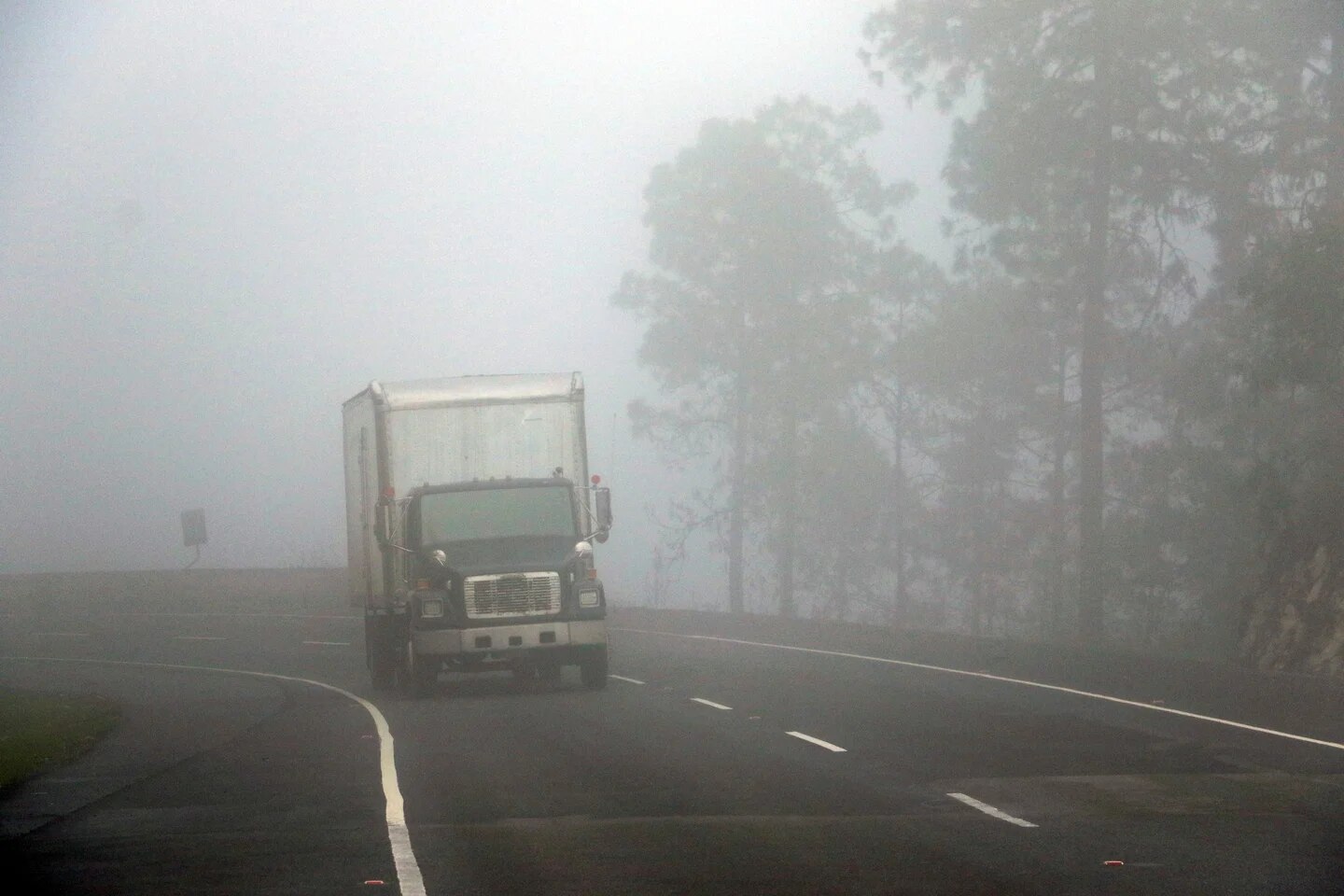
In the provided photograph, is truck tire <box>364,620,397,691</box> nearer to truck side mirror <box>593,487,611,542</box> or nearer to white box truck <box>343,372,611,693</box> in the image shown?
white box truck <box>343,372,611,693</box>

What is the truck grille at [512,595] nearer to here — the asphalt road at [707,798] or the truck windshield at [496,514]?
the truck windshield at [496,514]

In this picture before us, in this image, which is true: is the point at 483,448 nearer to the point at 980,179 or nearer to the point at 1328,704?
the point at 1328,704

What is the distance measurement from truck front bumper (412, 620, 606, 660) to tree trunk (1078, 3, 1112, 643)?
15.7 meters

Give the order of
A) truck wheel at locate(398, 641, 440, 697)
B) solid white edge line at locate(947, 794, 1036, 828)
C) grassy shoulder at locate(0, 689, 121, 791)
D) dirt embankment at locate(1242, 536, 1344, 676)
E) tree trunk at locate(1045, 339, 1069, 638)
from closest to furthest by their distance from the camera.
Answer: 1. solid white edge line at locate(947, 794, 1036, 828)
2. grassy shoulder at locate(0, 689, 121, 791)
3. truck wheel at locate(398, 641, 440, 697)
4. dirt embankment at locate(1242, 536, 1344, 676)
5. tree trunk at locate(1045, 339, 1069, 638)

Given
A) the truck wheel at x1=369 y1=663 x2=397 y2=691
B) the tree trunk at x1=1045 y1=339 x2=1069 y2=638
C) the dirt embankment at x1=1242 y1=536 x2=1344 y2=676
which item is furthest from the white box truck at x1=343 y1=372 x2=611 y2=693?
the tree trunk at x1=1045 y1=339 x2=1069 y2=638

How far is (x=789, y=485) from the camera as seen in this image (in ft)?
209

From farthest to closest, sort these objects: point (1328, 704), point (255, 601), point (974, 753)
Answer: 1. point (255, 601)
2. point (1328, 704)
3. point (974, 753)

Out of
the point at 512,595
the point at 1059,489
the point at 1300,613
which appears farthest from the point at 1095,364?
the point at 1059,489

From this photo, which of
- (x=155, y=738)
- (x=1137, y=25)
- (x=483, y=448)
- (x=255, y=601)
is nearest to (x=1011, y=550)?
(x=255, y=601)

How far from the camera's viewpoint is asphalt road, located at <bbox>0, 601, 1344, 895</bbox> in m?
9.44

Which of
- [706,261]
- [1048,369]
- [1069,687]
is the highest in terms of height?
[706,261]

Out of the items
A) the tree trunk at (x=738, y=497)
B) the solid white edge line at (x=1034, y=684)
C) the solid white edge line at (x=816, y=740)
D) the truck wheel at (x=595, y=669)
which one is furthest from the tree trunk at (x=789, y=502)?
the solid white edge line at (x=816, y=740)

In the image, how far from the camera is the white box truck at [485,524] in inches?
904

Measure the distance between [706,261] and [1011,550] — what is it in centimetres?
1531
